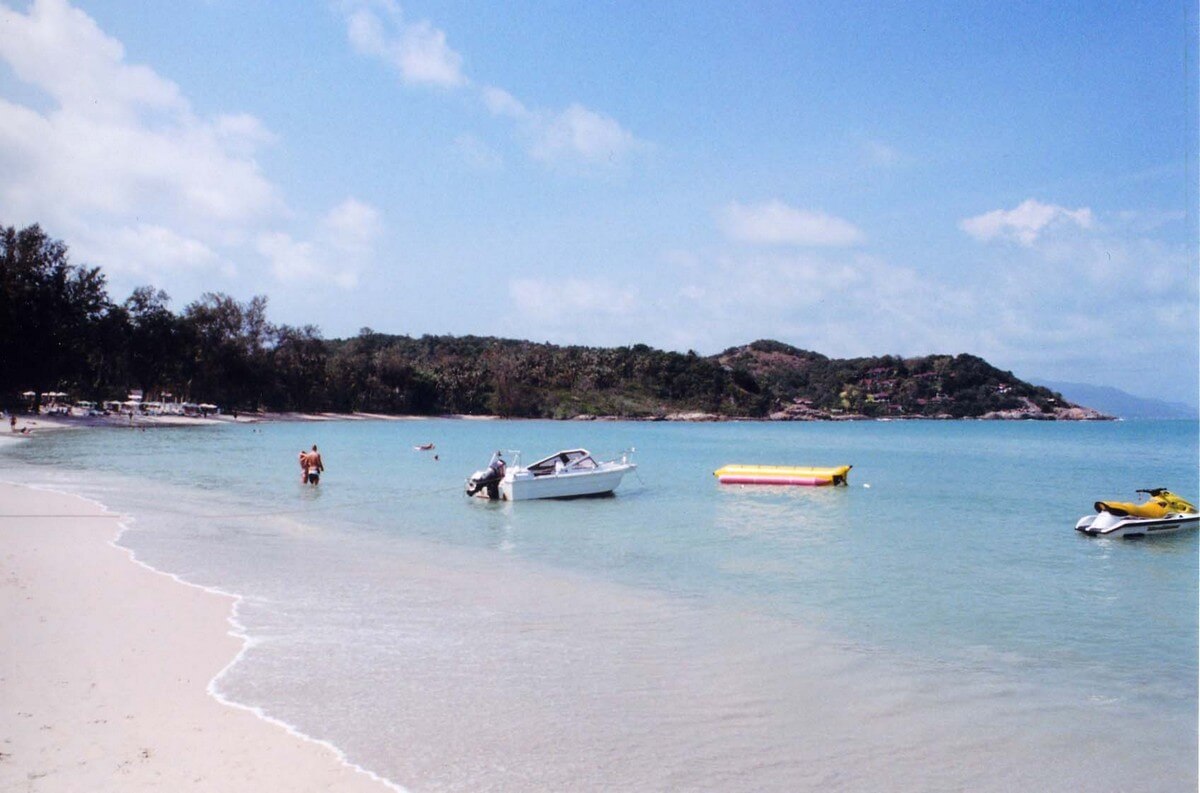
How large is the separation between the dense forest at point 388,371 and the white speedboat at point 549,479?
46.1 meters

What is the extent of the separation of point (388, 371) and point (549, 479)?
90039 millimetres

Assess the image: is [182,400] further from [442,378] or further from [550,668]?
[550,668]

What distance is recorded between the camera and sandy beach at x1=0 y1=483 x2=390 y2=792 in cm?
586

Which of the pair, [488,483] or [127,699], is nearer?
[127,699]

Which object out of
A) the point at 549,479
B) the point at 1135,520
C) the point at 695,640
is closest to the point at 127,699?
the point at 695,640

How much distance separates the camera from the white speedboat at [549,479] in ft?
86.7

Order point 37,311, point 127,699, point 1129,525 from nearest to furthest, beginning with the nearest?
point 127,699 → point 1129,525 → point 37,311

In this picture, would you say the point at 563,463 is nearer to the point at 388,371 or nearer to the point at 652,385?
the point at 388,371

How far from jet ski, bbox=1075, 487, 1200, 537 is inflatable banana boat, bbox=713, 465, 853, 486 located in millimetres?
12318

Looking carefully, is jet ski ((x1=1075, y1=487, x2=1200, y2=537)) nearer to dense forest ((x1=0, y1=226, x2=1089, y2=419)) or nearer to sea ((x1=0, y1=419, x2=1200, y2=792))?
sea ((x1=0, y1=419, x2=1200, y2=792))

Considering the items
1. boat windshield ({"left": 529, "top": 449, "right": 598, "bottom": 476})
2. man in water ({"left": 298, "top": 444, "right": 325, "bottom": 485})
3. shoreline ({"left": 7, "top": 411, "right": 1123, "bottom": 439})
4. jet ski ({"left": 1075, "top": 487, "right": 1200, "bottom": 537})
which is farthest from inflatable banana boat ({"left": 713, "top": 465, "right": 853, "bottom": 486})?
shoreline ({"left": 7, "top": 411, "right": 1123, "bottom": 439})

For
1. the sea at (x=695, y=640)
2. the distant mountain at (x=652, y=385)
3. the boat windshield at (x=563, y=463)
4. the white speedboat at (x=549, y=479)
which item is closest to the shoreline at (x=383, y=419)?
the distant mountain at (x=652, y=385)

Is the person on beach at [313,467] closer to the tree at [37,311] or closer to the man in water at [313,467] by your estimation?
the man in water at [313,467]

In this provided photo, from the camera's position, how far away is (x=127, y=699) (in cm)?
719
